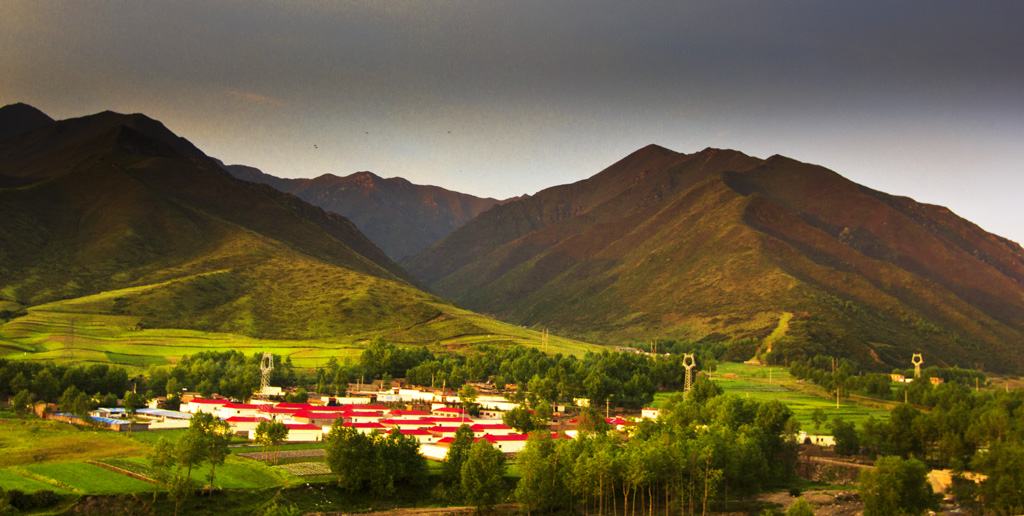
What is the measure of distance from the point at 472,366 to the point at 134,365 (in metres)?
54.4

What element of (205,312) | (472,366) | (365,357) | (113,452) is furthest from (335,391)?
(205,312)

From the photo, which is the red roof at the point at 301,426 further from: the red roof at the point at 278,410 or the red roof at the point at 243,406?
the red roof at the point at 243,406

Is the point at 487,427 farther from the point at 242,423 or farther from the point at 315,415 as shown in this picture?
the point at 242,423

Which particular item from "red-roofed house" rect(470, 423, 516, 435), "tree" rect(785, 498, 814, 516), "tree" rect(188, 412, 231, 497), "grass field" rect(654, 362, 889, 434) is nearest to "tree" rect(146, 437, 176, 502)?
→ "tree" rect(188, 412, 231, 497)

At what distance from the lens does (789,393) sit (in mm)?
146750

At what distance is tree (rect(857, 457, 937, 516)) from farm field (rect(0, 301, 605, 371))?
99.4 metres

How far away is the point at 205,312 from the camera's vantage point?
655 feet

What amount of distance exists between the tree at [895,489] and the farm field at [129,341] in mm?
99380

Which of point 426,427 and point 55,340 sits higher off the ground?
point 55,340

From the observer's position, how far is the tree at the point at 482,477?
229ft

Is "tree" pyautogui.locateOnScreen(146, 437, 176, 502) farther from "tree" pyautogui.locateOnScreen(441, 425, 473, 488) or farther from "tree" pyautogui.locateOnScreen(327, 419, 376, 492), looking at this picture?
"tree" pyautogui.locateOnScreen(441, 425, 473, 488)

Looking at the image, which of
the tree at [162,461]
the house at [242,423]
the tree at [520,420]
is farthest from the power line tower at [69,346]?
the tree at [162,461]

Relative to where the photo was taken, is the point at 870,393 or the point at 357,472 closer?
the point at 357,472

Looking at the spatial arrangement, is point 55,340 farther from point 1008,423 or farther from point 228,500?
point 1008,423
